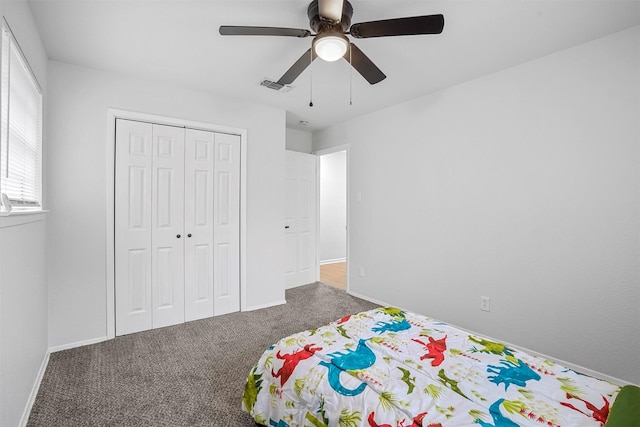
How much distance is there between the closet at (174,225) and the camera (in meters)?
2.91

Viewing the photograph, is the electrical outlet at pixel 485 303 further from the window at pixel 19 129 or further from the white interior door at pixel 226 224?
the window at pixel 19 129

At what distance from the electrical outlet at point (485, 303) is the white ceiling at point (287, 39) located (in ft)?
6.82

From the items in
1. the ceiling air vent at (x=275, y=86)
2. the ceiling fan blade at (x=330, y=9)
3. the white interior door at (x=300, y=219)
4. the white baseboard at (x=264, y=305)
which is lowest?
the white baseboard at (x=264, y=305)

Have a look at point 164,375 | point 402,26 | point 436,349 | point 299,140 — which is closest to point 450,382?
point 436,349

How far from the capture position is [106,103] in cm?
279

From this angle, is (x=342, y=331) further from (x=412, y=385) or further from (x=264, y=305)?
(x=264, y=305)

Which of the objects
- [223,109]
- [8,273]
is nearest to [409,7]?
[223,109]

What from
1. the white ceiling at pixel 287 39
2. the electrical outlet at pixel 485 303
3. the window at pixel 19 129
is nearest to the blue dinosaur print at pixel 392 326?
the electrical outlet at pixel 485 303

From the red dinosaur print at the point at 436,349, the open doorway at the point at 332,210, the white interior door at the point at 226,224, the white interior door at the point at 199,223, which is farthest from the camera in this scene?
the open doorway at the point at 332,210

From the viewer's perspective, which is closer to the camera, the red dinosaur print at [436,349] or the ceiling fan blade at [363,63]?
the red dinosaur print at [436,349]

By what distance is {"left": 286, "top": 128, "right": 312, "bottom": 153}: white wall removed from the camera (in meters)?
4.80

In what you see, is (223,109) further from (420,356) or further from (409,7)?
(420,356)

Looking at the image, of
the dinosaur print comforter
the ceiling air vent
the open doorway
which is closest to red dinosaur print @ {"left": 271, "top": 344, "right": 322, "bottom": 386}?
the dinosaur print comforter

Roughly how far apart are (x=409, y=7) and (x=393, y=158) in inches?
77.0
